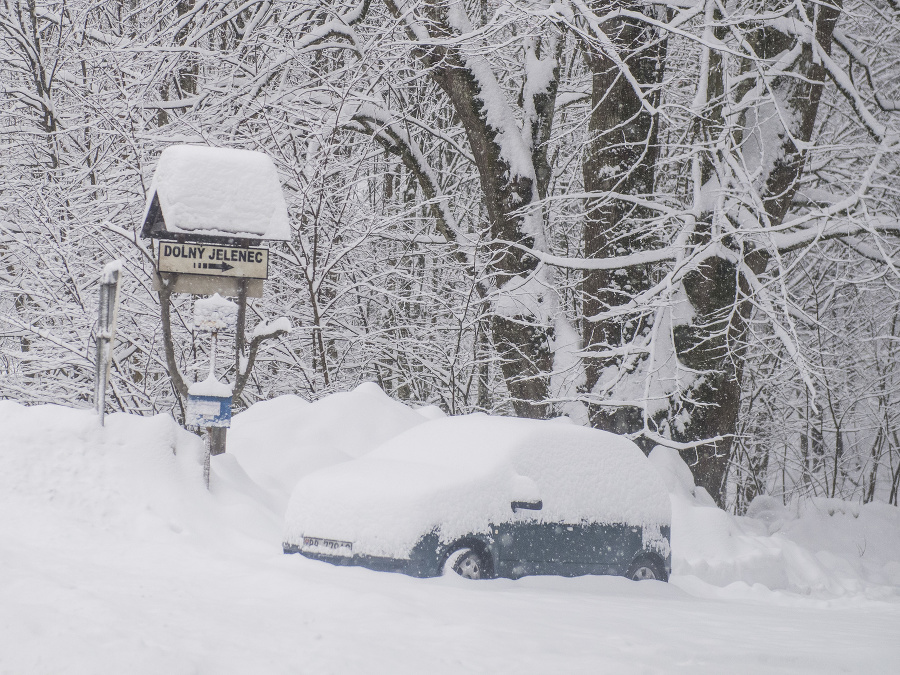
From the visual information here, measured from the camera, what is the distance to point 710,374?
10977 mm

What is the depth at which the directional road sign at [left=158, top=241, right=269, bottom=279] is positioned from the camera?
9.02 metres

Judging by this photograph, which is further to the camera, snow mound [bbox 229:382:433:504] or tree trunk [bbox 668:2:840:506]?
tree trunk [bbox 668:2:840:506]

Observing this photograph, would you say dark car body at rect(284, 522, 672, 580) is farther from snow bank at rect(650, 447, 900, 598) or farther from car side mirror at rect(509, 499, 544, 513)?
snow bank at rect(650, 447, 900, 598)

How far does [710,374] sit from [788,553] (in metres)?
2.12

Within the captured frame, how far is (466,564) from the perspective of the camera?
23.3 feet

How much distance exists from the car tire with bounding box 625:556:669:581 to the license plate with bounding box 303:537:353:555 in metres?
2.56

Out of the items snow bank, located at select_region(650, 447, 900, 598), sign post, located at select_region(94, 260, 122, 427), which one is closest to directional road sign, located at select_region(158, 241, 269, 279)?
sign post, located at select_region(94, 260, 122, 427)

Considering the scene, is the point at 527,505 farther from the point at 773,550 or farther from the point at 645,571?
the point at 773,550

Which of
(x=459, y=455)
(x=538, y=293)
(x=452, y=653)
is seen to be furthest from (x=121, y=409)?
(x=452, y=653)

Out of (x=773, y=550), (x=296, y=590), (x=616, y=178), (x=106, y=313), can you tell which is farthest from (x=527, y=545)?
(x=616, y=178)

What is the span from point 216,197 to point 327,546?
3816mm

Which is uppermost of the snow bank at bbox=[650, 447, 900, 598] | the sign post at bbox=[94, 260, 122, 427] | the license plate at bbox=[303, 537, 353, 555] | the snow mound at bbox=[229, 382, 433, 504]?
the sign post at bbox=[94, 260, 122, 427]

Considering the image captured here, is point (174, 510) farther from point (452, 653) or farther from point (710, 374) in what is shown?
Answer: point (710, 374)

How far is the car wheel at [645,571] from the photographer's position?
8.20 meters
